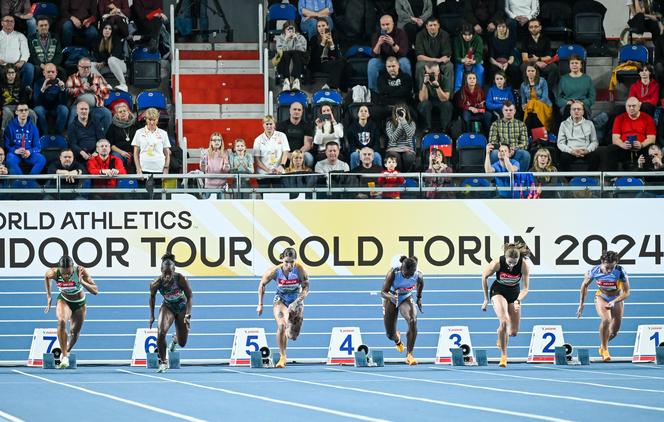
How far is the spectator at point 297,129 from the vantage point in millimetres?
23125

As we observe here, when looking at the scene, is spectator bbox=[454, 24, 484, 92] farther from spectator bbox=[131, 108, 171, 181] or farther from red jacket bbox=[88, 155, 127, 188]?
red jacket bbox=[88, 155, 127, 188]

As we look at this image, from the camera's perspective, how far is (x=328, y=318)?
2255 cm

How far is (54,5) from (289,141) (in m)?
5.45

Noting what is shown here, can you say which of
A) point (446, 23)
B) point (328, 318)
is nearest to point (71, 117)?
point (328, 318)

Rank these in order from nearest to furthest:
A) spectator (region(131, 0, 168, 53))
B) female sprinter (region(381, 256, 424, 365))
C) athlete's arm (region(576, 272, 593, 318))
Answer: female sprinter (region(381, 256, 424, 365))
athlete's arm (region(576, 272, 593, 318))
spectator (region(131, 0, 168, 53))

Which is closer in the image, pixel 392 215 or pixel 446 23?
pixel 392 215

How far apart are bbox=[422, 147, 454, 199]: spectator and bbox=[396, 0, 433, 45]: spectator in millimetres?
3464

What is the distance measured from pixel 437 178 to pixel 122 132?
16.4 ft

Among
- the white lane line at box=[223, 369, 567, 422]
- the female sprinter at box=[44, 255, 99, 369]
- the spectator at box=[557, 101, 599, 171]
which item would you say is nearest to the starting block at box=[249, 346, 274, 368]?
the white lane line at box=[223, 369, 567, 422]

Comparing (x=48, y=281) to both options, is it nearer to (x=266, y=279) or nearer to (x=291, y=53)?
(x=266, y=279)

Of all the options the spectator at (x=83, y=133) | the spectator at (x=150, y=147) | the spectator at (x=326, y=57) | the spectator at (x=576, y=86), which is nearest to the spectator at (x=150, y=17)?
the spectator at (x=326, y=57)

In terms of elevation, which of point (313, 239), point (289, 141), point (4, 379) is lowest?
point (4, 379)

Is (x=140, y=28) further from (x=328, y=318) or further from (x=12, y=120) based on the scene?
(x=328, y=318)

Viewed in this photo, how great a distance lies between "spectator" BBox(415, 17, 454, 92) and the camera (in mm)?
24484
